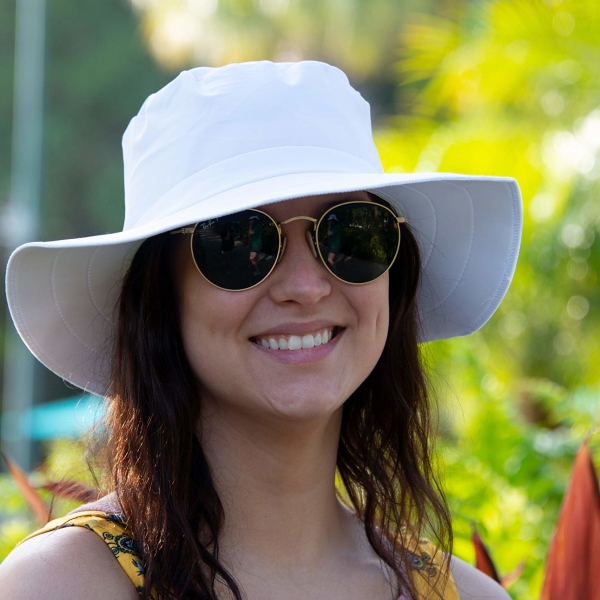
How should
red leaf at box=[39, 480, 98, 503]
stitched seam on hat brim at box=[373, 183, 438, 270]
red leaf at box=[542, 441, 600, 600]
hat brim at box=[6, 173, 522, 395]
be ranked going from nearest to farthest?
1. hat brim at box=[6, 173, 522, 395]
2. stitched seam on hat brim at box=[373, 183, 438, 270]
3. red leaf at box=[39, 480, 98, 503]
4. red leaf at box=[542, 441, 600, 600]

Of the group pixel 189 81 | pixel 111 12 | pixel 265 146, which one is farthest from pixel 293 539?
pixel 111 12

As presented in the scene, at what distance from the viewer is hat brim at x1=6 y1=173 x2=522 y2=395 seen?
183cm

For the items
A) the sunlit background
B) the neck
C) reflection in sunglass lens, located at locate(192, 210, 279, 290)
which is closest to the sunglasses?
reflection in sunglass lens, located at locate(192, 210, 279, 290)

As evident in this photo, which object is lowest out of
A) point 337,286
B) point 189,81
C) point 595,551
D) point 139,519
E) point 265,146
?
point 595,551

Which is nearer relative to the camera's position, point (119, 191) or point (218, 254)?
point (218, 254)

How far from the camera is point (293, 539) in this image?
6.66 feet

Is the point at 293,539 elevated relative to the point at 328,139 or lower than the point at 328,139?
lower

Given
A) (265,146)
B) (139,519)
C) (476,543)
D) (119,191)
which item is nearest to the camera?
(139,519)

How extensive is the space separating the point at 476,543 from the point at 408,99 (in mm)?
24311

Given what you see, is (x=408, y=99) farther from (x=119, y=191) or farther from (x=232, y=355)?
(x=232, y=355)

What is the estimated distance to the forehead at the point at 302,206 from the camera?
1.90 metres

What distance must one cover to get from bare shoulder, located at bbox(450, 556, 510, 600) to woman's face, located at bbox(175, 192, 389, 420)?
671 mm

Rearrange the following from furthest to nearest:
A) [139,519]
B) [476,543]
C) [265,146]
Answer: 1. [476,543]
2. [265,146]
3. [139,519]

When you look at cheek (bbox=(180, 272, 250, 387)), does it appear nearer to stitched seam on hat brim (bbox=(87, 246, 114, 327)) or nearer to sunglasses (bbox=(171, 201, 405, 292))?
sunglasses (bbox=(171, 201, 405, 292))
